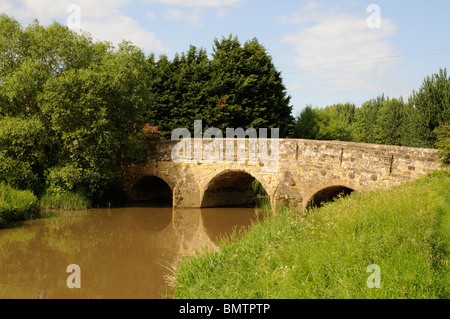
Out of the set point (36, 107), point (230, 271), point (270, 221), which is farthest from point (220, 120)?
point (230, 271)

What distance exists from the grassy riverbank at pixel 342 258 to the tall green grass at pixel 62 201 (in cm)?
969

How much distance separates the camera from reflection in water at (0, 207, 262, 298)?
291 inches

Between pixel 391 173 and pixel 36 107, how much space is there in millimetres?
12801

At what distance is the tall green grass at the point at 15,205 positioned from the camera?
1256cm

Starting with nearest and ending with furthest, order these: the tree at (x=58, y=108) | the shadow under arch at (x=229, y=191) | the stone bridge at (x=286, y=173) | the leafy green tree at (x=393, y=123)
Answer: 1. the stone bridge at (x=286, y=173)
2. the tree at (x=58, y=108)
3. the shadow under arch at (x=229, y=191)
4. the leafy green tree at (x=393, y=123)

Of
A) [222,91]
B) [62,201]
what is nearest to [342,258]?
[62,201]

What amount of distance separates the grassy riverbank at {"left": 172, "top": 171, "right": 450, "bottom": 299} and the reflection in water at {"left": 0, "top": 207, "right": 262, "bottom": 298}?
115cm

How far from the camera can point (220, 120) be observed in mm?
22984

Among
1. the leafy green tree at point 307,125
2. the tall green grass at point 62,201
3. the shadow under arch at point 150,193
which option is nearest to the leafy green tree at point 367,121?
the leafy green tree at point 307,125

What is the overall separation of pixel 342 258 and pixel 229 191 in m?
13.6

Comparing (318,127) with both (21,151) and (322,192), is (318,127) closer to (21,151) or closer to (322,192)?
(322,192)

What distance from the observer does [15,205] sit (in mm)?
13055

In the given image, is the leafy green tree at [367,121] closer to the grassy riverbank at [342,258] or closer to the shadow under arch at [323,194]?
the shadow under arch at [323,194]
